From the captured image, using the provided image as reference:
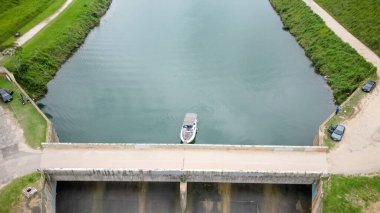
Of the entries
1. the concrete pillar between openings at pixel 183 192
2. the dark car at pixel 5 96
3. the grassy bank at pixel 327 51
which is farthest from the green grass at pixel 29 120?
the grassy bank at pixel 327 51

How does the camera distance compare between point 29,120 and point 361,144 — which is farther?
point 29,120

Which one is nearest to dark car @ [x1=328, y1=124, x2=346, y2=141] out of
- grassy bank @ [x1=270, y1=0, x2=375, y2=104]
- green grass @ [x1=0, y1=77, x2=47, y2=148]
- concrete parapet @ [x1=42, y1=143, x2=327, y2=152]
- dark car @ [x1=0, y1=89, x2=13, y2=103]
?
concrete parapet @ [x1=42, y1=143, x2=327, y2=152]

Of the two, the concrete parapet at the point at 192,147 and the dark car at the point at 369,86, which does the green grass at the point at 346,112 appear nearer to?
the dark car at the point at 369,86

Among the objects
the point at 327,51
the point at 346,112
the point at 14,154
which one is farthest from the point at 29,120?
the point at 327,51

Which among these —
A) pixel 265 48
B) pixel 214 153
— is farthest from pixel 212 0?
pixel 214 153

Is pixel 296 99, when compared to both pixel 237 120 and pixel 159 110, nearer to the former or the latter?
pixel 237 120

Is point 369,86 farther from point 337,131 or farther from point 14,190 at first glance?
point 14,190
